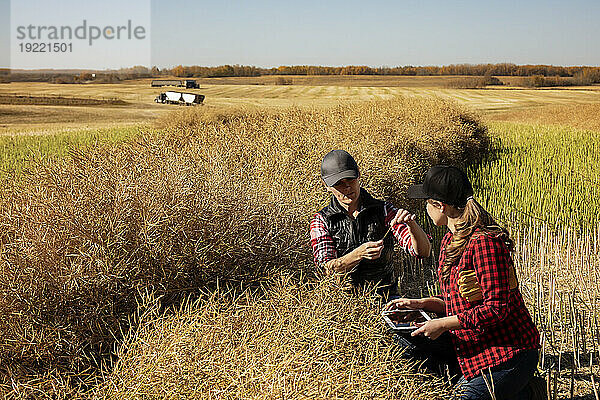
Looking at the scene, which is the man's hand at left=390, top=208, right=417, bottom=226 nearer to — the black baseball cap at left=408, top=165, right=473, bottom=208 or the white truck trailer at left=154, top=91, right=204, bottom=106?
the black baseball cap at left=408, top=165, right=473, bottom=208

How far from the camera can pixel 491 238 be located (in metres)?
2.42

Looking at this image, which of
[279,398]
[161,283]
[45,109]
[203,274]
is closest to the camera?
[279,398]

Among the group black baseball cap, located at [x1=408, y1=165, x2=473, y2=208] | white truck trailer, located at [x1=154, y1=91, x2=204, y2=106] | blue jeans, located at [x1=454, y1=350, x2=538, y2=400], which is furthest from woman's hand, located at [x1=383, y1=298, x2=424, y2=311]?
white truck trailer, located at [x1=154, y1=91, x2=204, y2=106]

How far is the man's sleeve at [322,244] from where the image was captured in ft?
10.6

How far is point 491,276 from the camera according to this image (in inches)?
94.0

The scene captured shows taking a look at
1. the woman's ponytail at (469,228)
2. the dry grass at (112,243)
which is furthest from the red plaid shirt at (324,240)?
the woman's ponytail at (469,228)

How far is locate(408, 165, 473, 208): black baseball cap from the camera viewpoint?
2.55 m

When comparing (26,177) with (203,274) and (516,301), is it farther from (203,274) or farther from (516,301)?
(516,301)

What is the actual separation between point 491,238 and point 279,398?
1.15 metres

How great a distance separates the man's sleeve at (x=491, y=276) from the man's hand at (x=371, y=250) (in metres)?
0.64

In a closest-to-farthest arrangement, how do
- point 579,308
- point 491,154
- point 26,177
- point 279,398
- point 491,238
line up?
1. point 279,398
2. point 491,238
3. point 26,177
4. point 579,308
5. point 491,154

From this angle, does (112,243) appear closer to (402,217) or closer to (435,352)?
(402,217)

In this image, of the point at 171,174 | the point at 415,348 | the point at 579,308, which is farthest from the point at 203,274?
the point at 579,308

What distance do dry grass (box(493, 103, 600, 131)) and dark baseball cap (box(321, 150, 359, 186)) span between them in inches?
949
